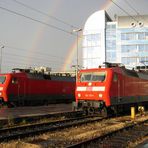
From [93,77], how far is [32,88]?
11.8 metres

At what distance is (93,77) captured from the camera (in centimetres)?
2191

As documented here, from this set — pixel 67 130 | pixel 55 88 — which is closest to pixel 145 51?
pixel 55 88

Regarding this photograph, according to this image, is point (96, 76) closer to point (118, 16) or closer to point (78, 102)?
point (78, 102)

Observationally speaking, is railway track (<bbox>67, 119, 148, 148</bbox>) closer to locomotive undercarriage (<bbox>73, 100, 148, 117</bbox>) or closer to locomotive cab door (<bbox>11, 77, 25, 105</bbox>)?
locomotive undercarriage (<bbox>73, 100, 148, 117</bbox>)

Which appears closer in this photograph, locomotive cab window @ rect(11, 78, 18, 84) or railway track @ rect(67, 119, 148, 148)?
railway track @ rect(67, 119, 148, 148)

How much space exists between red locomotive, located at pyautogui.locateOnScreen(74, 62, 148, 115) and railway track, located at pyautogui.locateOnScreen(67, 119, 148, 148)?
14.8 ft

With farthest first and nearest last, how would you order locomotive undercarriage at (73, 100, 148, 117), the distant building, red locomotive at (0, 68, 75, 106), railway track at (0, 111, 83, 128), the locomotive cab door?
the distant building
the locomotive cab door
red locomotive at (0, 68, 75, 106)
locomotive undercarriage at (73, 100, 148, 117)
railway track at (0, 111, 83, 128)

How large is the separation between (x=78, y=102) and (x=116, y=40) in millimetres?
76025

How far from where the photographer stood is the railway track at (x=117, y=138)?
1195cm

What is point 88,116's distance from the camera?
75.2 feet

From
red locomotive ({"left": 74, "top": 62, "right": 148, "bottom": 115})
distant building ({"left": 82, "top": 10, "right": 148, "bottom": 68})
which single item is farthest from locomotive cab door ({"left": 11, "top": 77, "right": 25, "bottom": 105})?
distant building ({"left": 82, "top": 10, "right": 148, "bottom": 68})

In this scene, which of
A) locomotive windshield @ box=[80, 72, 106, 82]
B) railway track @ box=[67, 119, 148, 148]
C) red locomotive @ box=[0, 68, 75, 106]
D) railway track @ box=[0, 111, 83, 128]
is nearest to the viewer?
railway track @ box=[67, 119, 148, 148]

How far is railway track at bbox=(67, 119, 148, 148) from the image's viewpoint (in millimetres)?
11953

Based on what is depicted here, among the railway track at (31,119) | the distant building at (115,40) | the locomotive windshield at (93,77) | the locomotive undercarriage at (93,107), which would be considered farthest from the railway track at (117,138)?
the distant building at (115,40)
